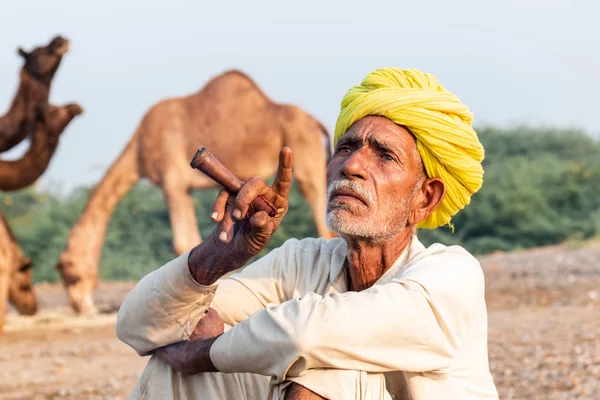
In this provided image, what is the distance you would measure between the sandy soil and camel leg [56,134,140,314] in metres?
0.30

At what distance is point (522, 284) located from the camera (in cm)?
1023

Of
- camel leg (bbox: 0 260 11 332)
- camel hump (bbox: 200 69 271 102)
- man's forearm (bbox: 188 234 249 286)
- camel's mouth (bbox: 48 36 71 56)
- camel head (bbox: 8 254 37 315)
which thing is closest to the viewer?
man's forearm (bbox: 188 234 249 286)

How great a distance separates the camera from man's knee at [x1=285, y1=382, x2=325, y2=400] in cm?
258

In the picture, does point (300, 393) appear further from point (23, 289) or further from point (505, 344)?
point (23, 289)

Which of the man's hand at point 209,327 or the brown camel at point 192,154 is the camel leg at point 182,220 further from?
the man's hand at point 209,327

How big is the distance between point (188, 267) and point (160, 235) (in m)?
14.2

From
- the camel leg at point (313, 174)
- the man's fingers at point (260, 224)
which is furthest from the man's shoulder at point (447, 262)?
the camel leg at point (313, 174)

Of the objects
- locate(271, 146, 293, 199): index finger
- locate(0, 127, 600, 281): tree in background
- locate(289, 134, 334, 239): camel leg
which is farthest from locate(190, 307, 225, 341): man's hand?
locate(0, 127, 600, 281): tree in background

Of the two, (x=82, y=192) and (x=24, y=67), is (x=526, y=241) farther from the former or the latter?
(x=24, y=67)

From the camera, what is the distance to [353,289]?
307 centimetres

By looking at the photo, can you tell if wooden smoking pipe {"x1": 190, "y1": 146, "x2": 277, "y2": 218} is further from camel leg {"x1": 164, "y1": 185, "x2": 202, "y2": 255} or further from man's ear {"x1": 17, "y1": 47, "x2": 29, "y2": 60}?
camel leg {"x1": 164, "y1": 185, "x2": 202, "y2": 255}

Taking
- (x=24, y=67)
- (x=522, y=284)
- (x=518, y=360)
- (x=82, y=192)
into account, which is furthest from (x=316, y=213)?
(x=82, y=192)

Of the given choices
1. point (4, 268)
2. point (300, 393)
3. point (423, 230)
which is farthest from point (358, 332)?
point (423, 230)

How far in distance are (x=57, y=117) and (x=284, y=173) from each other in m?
6.55
